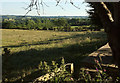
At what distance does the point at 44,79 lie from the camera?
3.56 meters

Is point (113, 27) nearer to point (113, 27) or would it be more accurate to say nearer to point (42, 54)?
point (113, 27)

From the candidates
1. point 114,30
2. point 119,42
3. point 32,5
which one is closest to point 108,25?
point 114,30

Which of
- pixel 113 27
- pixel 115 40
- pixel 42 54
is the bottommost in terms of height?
pixel 42 54

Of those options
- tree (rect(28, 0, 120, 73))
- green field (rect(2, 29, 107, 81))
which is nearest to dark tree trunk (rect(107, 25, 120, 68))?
tree (rect(28, 0, 120, 73))

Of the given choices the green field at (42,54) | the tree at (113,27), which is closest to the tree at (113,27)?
the tree at (113,27)

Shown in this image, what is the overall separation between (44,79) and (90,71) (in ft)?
4.57

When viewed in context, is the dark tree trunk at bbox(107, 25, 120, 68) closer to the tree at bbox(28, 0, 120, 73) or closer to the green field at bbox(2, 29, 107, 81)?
the tree at bbox(28, 0, 120, 73)

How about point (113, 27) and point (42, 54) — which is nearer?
point (113, 27)

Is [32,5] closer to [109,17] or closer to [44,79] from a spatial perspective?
[109,17]

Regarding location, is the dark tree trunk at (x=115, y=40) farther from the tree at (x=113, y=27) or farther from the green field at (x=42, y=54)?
the green field at (x=42, y=54)

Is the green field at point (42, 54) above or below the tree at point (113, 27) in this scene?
below

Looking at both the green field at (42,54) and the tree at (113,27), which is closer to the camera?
the tree at (113,27)

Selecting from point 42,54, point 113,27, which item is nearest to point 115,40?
point 113,27

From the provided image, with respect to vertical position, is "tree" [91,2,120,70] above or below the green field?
above
